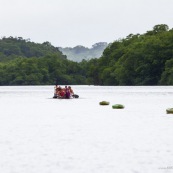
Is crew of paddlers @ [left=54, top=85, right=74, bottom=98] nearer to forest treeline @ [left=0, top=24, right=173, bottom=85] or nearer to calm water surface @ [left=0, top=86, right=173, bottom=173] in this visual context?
calm water surface @ [left=0, top=86, right=173, bottom=173]

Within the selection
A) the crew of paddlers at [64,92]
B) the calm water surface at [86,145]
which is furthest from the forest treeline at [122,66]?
the calm water surface at [86,145]

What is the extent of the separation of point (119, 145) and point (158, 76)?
113 metres

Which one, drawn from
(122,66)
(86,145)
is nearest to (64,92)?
(86,145)

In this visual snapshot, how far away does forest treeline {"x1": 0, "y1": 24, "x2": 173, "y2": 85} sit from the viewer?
13525cm

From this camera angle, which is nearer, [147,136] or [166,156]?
[166,156]

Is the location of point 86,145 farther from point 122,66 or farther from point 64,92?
point 122,66

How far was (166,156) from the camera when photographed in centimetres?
2019

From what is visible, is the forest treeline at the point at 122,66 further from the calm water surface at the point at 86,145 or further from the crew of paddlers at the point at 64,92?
→ the calm water surface at the point at 86,145

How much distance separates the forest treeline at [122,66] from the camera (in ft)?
444

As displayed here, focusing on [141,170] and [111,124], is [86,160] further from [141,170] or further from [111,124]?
[111,124]

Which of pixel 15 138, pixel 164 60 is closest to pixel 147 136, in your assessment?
pixel 15 138

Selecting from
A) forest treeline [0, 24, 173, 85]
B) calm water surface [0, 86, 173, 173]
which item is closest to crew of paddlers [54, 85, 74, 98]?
calm water surface [0, 86, 173, 173]

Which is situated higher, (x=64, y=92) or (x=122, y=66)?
(x=122, y=66)

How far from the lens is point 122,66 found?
14075 cm
